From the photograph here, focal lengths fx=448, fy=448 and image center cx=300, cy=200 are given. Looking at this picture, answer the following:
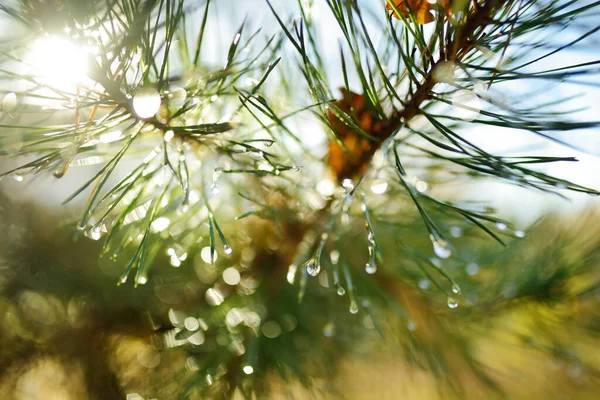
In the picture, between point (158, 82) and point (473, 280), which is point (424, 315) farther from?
point (158, 82)

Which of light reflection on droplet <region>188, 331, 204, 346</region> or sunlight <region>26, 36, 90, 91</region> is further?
light reflection on droplet <region>188, 331, 204, 346</region>

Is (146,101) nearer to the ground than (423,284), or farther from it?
farther from it

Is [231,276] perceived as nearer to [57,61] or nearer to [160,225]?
[160,225]

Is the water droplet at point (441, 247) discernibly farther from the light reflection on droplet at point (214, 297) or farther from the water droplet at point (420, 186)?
the light reflection on droplet at point (214, 297)

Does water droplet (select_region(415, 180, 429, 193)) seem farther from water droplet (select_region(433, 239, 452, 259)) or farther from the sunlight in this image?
the sunlight

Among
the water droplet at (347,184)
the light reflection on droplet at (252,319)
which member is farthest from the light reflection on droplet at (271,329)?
the water droplet at (347,184)

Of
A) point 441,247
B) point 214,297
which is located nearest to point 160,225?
point 214,297

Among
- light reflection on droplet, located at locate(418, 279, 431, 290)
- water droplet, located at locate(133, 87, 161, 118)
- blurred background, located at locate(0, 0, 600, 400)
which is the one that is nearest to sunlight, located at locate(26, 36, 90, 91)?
water droplet, located at locate(133, 87, 161, 118)

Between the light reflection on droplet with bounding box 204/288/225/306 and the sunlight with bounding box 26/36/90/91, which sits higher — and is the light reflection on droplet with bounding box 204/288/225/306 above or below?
below

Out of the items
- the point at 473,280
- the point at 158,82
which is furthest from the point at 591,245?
the point at 158,82
